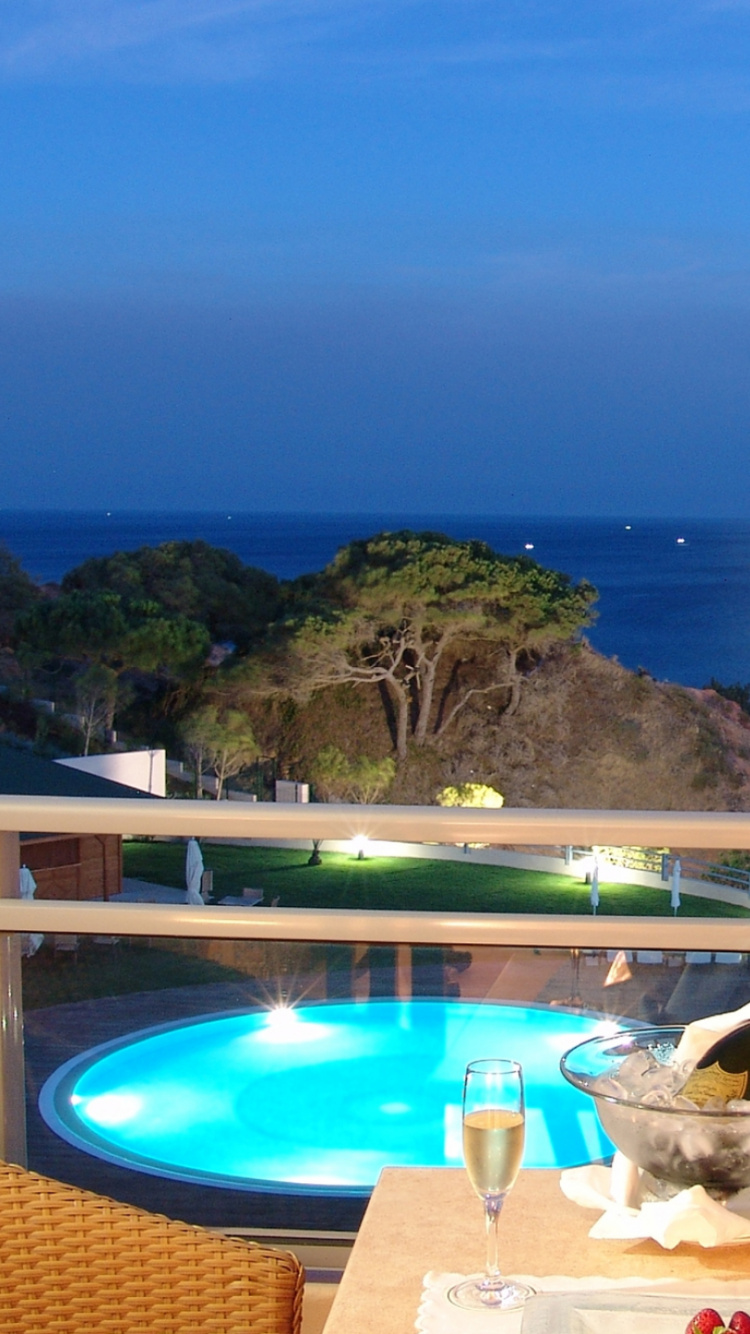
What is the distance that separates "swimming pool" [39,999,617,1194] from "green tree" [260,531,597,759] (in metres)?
18.7

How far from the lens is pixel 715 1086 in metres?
1.13

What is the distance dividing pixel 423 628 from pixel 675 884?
62.3 feet

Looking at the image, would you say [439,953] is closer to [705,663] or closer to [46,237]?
[705,663]

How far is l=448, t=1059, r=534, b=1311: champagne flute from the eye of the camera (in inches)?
42.1

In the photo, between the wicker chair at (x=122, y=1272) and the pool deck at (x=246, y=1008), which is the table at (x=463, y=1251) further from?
the pool deck at (x=246, y=1008)

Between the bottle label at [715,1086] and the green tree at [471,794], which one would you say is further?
the green tree at [471,794]

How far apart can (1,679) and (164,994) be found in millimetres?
20675

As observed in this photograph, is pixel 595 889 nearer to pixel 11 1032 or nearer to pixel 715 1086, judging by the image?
pixel 11 1032

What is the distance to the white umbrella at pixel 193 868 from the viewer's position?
6.93ft

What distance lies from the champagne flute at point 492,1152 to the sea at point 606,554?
67.8ft

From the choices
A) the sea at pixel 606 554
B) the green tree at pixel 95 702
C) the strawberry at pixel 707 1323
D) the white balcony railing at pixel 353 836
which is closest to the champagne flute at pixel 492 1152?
the strawberry at pixel 707 1323

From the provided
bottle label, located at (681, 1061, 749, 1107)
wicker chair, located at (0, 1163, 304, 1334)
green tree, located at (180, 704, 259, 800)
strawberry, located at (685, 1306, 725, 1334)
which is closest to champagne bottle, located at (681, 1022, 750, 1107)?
bottle label, located at (681, 1061, 749, 1107)

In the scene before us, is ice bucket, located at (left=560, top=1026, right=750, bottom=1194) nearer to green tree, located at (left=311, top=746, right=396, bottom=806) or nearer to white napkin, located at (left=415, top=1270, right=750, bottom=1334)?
white napkin, located at (left=415, top=1270, right=750, bottom=1334)

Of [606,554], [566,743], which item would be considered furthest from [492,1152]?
[606,554]
